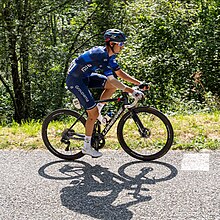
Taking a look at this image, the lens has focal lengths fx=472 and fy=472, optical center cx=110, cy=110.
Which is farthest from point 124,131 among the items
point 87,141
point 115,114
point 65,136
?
point 65,136

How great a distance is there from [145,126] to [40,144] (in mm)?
1727

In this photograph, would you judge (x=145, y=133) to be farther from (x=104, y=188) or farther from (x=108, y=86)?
(x=104, y=188)

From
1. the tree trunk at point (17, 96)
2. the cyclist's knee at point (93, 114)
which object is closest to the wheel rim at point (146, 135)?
the cyclist's knee at point (93, 114)

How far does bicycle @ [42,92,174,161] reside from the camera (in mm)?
6039

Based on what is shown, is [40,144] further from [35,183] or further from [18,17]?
[18,17]

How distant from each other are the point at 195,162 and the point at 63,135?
5.87 feet

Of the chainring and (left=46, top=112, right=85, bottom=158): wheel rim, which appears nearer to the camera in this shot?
the chainring

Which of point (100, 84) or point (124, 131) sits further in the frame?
point (124, 131)

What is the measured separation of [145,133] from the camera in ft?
20.2

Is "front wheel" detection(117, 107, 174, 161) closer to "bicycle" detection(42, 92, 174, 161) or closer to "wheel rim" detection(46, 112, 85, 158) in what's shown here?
"bicycle" detection(42, 92, 174, 161)

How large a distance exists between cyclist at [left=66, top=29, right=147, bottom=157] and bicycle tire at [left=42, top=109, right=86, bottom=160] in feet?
0.98

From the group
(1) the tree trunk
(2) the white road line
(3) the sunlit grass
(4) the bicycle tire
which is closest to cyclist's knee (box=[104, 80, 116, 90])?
(4) the bicycle tire

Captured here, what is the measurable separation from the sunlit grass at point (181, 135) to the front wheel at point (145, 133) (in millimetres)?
88

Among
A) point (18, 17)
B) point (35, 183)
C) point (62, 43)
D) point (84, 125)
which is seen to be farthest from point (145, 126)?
point (62, 43)
